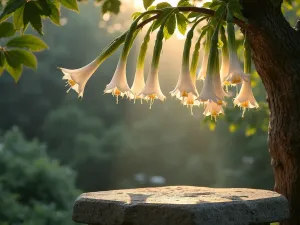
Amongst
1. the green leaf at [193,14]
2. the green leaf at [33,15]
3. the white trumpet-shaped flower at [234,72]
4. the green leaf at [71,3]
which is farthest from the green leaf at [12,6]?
the white trumpet-shaped flower at [234,72]

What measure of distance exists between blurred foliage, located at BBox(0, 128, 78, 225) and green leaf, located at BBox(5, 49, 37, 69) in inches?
159

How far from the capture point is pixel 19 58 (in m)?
2.11

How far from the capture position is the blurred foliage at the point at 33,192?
19.9 ft

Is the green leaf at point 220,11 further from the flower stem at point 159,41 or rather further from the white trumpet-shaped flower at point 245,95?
the white trumpet-shaped flower at point 245,95

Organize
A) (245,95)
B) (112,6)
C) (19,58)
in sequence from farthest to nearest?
(112,6), (19,58), (245,95)

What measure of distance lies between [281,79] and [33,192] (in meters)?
4.81

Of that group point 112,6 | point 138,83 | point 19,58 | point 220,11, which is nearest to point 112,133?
point 112,6

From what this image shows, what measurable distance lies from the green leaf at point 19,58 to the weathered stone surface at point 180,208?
502mm

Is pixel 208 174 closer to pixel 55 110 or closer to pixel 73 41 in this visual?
pixel 55 110

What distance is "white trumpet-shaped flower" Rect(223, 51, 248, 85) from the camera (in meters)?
1.83

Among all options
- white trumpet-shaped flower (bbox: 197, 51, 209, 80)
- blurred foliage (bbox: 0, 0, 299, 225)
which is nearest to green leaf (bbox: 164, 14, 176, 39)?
white trumpet-shaped flower (bbox: 197, 51, 209, 80)

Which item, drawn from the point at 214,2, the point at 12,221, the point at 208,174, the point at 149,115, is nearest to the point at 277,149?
the point at 214,2

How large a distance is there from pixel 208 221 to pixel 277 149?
0.68 metres

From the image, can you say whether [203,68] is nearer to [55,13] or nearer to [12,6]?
[55,13]
